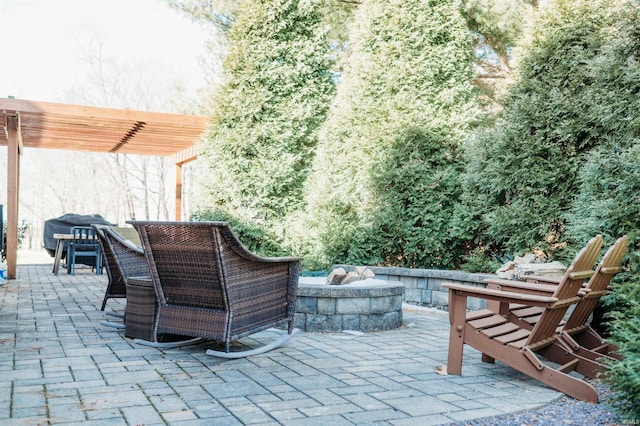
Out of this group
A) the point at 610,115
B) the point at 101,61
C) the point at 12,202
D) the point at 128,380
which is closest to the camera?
the point at 128,380

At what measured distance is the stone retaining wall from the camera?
225 inches

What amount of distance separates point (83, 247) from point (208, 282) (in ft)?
23.9

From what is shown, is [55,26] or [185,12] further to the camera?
[55,26]

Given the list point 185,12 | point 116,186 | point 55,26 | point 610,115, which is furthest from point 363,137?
point 55,26

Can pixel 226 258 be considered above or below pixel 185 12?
below

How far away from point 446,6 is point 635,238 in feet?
15.4

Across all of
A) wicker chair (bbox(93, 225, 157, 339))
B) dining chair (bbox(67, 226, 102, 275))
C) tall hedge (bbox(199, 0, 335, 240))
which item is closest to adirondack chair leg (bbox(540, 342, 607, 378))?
wicker chair (bbox(93, 225, 157, 339))

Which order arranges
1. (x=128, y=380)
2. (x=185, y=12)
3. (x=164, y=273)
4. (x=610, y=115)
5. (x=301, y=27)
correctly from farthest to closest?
(x=185, y=12), (x=301, y=27), (x=610, y=115), (x=164, y=273), (x=128, y=380)

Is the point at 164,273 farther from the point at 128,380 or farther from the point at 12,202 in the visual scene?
the point at 12,202

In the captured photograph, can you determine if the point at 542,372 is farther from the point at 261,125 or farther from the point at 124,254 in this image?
the point at 261,125

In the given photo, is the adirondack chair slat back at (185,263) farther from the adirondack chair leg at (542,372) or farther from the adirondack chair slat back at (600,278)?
the adirondack chair slat back at (600,278)

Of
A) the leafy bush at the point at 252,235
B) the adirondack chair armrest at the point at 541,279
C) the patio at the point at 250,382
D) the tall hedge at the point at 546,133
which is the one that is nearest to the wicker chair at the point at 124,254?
the patio at the point at 250,382

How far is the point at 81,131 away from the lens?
10.2 m

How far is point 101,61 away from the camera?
21734mm
